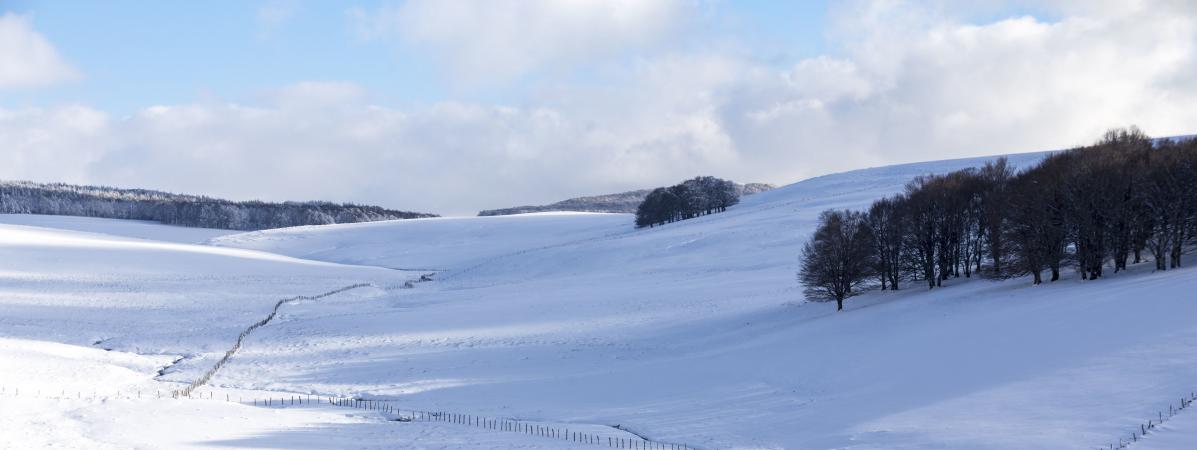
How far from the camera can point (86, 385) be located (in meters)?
32.5

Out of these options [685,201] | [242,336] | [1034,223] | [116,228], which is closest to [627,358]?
[1034,223]

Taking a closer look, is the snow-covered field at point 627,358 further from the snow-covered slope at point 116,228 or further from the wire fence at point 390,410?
the snow-covered slope at point 116,228

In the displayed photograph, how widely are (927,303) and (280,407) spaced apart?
2678 cm

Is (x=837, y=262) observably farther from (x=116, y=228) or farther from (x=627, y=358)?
(x=116, y=228)

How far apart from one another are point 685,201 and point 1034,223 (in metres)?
77.2

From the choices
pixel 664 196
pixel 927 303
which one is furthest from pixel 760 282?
pixel 664 196

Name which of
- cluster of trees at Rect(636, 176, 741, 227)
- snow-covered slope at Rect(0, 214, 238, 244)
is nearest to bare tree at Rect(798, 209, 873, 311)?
cluster of trees at Rect(636, 176, 741, 227)

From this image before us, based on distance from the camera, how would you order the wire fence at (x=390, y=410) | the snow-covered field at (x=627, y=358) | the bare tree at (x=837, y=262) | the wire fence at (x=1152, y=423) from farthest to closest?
the bare tree at (x=837, y=262), the wire fence at (x=390, y=410), the snow-covered field at (x=627, y=358), the wire fence at (x=1152, y=423)

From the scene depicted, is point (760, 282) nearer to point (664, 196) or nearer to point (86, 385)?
point (86, 385)

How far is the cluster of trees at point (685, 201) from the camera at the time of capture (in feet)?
364

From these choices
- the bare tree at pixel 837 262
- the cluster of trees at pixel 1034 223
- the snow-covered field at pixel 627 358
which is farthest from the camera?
the bare tree at pixel 837 262

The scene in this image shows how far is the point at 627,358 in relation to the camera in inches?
1485

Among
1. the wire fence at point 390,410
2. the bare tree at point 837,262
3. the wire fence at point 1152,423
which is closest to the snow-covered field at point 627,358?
the wire fence at point 1152,423

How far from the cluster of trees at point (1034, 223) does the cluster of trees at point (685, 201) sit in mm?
61835
